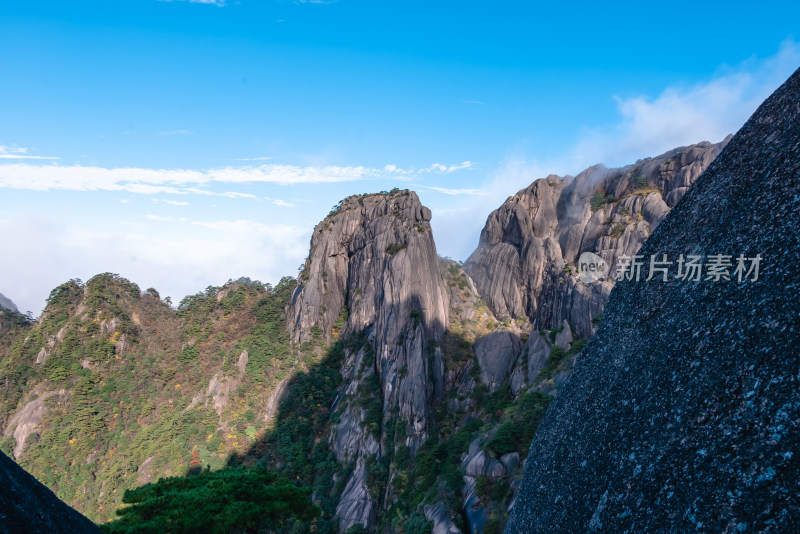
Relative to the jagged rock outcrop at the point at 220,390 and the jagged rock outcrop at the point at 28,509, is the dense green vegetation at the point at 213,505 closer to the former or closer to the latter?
the jagged rock outcrop at the point at 28,509

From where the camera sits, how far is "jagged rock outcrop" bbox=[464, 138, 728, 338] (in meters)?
58.6

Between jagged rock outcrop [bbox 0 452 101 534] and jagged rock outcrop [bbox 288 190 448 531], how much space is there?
1507 inches

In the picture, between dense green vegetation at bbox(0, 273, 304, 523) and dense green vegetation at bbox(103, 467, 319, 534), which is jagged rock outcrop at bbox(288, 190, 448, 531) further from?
dense green vegetation at bbox(103, 467, 319, 534)

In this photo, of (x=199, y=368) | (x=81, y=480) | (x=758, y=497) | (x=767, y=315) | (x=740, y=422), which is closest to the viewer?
(x=758, y=497)

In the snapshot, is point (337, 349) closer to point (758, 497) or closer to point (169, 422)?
point (169, 422)

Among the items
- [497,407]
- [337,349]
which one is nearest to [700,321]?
[497,407]

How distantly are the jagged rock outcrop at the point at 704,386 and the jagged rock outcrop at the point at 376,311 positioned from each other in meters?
35.4

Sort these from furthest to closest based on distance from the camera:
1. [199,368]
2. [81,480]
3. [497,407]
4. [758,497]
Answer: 1. [199,368]
2. [81,480]
3. [497,407]
4. [758,497]

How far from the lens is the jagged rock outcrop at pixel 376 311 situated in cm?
4944

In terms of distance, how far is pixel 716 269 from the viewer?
1097cm

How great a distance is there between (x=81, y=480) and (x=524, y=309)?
69.7 meters

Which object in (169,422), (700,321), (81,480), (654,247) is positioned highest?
(654,247)

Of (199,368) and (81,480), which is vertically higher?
(199,368)

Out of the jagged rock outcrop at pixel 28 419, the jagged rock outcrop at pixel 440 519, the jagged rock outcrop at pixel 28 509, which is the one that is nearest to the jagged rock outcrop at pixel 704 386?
the jagged rock outcrop at pixel 440 519
